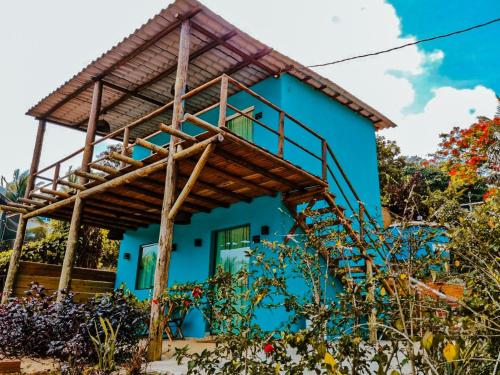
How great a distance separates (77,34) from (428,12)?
331 inches

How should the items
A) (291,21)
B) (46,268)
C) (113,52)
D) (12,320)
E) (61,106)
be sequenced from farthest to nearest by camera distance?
(46,268)
(61,106)
(291,21)
(113,52)
(12,320)

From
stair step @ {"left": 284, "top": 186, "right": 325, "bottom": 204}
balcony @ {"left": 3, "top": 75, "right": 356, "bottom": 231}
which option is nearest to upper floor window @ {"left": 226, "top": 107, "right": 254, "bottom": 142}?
balcony @ {"left": 3, "top": 75, "right": 356, "bottom": 231}

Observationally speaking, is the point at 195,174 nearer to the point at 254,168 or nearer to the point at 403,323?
the point at 254,168

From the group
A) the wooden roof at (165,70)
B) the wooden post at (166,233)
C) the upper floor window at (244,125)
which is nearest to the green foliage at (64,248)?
the wooden roof at (165,70)

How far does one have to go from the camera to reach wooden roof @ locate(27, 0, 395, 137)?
762 cm

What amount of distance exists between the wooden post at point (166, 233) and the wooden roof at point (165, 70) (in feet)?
2.37

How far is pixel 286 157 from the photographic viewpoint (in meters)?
9.02

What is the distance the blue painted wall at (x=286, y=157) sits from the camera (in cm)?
891

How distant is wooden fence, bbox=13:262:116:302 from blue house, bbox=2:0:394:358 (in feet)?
2.09

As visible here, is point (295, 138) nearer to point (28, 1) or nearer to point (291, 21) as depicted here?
point (291, 21)

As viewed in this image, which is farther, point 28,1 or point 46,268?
point 46,268

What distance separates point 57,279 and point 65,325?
6.95m

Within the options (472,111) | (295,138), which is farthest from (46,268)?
(472,111)

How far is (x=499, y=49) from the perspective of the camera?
9.59 metres
